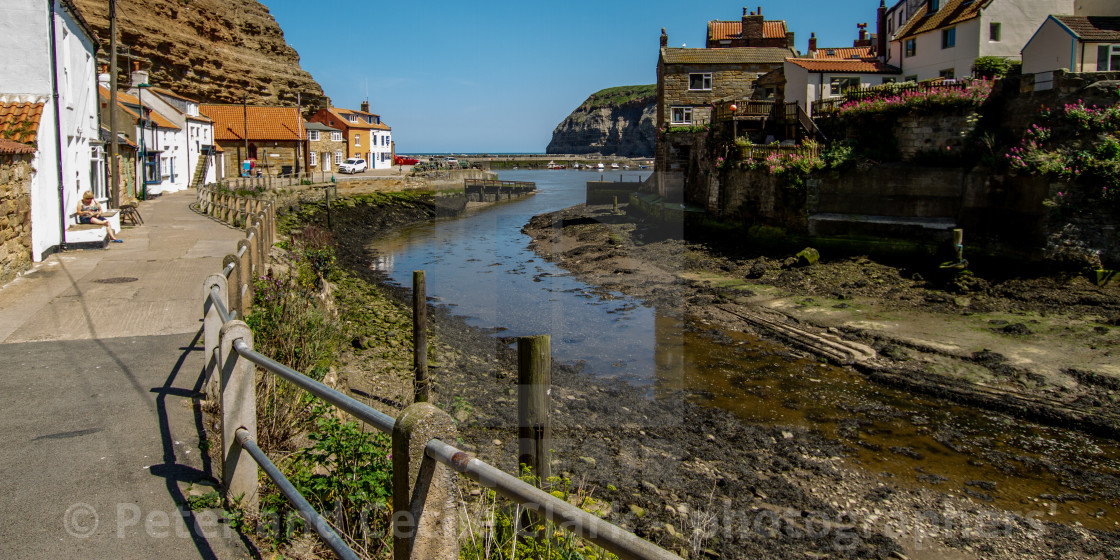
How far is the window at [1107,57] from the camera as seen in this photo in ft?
76.2

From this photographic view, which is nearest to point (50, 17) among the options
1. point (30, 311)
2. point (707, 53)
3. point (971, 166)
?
point (30, 311)

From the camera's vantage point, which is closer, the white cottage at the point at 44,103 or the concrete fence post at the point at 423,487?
the concrete fence post at the point at 423,487

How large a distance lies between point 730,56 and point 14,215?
36.4 meters

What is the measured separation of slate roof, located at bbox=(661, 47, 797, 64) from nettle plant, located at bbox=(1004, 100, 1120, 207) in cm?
2088

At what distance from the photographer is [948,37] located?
30.0 metres

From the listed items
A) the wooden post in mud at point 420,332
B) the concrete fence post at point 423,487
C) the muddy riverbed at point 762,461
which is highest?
the concrete fence post at point 423,487

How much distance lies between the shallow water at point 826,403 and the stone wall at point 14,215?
9.71 m

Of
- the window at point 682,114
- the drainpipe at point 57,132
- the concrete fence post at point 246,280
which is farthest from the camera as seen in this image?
the window at point 682,114

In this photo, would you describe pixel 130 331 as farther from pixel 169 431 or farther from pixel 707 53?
pixel 707 53

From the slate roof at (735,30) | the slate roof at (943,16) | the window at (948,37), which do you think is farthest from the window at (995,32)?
the slate roof at (735,30)

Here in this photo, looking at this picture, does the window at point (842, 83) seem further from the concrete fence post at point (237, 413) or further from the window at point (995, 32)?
the concrete fence post at point (237, 413)

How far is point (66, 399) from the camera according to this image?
21.1ft

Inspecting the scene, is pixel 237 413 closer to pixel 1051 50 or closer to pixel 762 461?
pixel 762 461

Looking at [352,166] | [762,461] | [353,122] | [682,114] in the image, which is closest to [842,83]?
[682,114]
